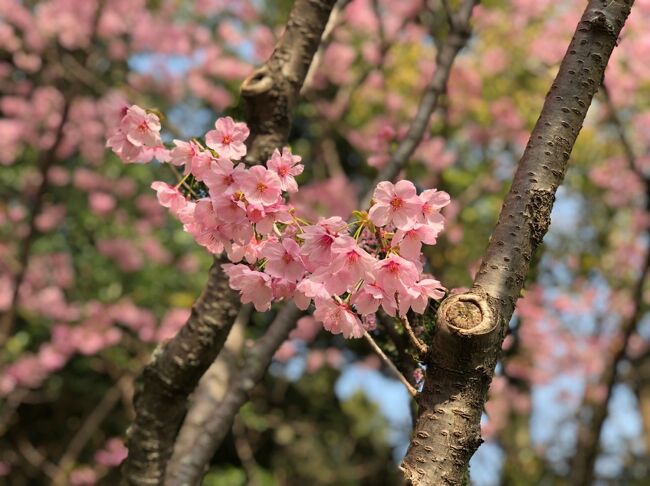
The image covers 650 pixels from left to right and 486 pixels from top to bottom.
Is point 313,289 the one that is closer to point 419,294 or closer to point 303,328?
point 419,294

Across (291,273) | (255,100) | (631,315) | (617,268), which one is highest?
(617,268)

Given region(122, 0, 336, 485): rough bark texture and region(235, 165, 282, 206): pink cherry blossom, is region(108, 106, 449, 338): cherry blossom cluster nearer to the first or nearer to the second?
region(235, 165, 282, 206): pink cherry blossom

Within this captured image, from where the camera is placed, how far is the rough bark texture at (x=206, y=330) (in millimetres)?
1809

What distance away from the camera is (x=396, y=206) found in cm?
112

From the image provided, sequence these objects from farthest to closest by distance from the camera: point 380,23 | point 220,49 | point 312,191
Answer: point 220,49 < point 312,191 < point 380,23

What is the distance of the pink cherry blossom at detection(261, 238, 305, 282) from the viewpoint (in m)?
1.17

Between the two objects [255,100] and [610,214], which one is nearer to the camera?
[255,100]

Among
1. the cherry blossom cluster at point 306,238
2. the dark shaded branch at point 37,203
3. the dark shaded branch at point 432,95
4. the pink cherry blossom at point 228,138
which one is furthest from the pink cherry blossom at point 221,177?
the dark shaded branch at point 37,203

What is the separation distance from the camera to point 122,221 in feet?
24.9

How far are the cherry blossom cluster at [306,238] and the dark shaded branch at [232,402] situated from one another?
889 mm

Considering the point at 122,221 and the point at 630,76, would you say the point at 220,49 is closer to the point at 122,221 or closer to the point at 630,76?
the point at 122,221

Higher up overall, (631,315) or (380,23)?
(380,23)

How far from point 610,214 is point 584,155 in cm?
88

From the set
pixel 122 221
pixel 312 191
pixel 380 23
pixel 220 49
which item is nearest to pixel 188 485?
pixel 380 23
